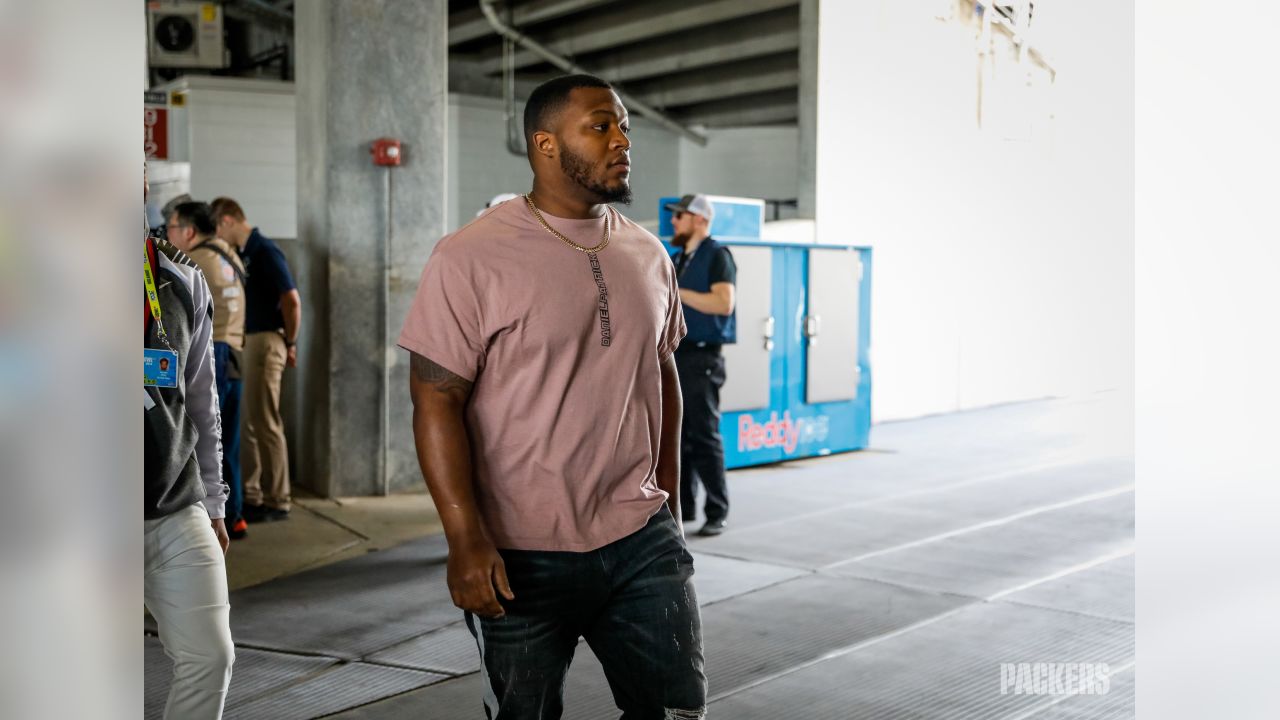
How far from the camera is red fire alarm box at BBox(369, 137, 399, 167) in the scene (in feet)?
24.9

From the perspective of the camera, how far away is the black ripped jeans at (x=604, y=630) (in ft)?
7.62

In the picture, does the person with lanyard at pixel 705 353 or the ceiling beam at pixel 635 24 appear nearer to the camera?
the person with lanyard at pixel 705 353

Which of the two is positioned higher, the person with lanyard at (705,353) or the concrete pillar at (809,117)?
the concrete pillar at (809,117)

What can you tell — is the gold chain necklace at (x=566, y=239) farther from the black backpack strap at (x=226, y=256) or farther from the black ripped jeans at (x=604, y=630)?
the black backpack strap at (x=226, y=256)

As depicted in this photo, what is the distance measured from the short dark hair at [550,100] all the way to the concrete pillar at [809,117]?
30.0 ft

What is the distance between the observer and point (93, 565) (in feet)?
4.30

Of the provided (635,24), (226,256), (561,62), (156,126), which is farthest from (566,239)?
(561,62)

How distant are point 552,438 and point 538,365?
0.15 m

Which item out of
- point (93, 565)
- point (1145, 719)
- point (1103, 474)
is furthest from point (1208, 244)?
point (1103, 474)

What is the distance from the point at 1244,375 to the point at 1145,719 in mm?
905

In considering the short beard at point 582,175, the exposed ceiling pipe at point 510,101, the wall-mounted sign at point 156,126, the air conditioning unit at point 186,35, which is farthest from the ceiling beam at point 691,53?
the short beard at point 582,175

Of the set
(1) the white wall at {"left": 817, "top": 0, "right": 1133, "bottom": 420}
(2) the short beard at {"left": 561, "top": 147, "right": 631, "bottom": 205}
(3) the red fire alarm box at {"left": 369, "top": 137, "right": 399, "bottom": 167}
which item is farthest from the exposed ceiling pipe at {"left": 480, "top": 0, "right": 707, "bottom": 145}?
(2) the short beard at {"left": 561, "top": 147, "right": 631, "bottom": 205}

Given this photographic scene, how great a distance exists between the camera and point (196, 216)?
20.2ft

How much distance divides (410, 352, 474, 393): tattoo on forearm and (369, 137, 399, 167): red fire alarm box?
5.55 meters
